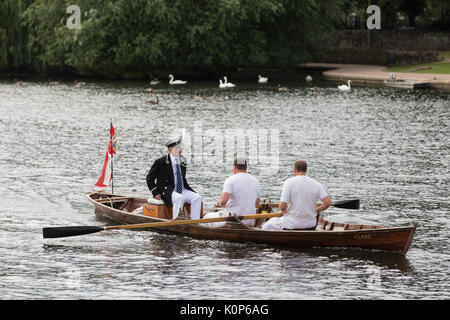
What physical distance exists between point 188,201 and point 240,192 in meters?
1.51

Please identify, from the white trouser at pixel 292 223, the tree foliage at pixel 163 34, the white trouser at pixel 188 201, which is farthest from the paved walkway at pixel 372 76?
the white trouser at pixel 292 223

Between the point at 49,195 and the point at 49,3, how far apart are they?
136 feet

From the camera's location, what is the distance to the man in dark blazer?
60.4 ft

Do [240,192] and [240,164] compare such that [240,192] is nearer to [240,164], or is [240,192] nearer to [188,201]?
[240,164]

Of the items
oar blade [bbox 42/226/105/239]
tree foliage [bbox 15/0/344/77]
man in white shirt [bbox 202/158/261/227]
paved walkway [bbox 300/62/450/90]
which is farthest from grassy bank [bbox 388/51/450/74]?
oar blade [bbox 42/226/105/239]

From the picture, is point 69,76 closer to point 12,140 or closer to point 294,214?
point 12,140

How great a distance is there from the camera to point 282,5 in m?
60.1

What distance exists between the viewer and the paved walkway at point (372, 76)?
53375 mm

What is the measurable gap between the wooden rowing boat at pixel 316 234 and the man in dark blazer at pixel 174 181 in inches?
16.6

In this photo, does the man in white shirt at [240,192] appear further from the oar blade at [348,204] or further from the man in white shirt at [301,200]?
the oar blade at [348,204]

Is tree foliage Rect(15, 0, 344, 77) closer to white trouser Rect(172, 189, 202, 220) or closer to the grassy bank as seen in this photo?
the grassy bank

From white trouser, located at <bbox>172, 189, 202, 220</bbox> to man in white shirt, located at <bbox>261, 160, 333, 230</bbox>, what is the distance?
6.47ft

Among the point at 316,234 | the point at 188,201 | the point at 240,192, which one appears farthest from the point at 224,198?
the point at 316,234

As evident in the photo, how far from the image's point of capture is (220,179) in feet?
84.1
